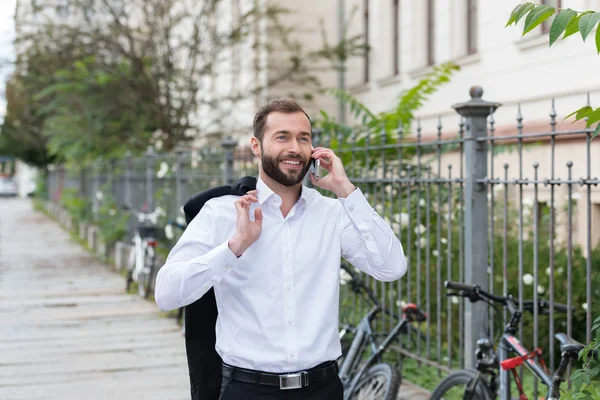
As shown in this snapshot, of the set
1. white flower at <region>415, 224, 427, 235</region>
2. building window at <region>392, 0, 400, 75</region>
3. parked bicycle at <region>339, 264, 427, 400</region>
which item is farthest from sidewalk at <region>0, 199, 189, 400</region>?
building window at <region>392, 0, 400, 75</region>

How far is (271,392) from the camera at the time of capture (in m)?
3.13

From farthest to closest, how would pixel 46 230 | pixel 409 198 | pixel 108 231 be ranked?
pixel 46 230 < pixel 108 231 < pixel 409 198

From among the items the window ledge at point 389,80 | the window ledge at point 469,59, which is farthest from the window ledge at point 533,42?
the window ledge at point 389,80

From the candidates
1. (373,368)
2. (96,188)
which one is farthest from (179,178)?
(96,188)

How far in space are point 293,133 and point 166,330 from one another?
21.7 feet

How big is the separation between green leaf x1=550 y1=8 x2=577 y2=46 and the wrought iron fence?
159 cm

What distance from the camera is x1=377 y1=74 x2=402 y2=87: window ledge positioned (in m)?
16.4

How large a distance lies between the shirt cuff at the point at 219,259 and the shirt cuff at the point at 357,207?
1.46 feet

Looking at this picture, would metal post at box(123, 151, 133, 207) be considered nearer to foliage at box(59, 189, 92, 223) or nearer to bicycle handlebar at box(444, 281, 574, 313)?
foliage at box(59, 189, 92, 223)

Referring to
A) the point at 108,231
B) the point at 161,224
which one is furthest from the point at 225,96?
the point at 161,224

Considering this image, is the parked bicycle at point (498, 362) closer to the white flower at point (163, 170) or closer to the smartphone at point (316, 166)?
the smartphone at point (316, 166)

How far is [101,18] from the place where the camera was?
18.1 m

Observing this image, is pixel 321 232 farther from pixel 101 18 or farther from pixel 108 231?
pixel 101 18

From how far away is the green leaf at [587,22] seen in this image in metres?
2.71
